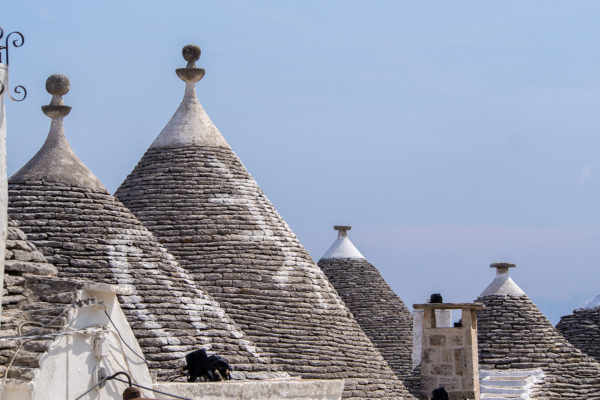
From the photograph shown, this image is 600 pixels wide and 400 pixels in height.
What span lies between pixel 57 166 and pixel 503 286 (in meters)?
11.6

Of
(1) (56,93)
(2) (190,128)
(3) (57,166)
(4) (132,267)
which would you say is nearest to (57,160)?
(3) (57,166)

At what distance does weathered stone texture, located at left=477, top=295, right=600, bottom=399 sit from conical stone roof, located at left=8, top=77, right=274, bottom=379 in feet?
31.5

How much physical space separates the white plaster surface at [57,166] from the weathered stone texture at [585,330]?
13.9 m

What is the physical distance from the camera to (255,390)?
13.7m

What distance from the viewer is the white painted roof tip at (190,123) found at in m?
21.2

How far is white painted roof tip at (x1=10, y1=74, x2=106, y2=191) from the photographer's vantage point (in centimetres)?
1803

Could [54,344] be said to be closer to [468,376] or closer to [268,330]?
[268,330]

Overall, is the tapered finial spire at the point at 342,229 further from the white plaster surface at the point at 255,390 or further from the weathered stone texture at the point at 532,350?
the white plaster surface at the point at 255,390

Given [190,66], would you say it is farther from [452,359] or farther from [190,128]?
[452,359]

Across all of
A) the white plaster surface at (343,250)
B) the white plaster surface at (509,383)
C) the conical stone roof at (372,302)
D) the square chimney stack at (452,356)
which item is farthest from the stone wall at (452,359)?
the white plaster surface at (343,250)

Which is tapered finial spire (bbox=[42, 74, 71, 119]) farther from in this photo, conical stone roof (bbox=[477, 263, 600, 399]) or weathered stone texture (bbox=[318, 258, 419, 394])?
conical stone roof (bbox=[477, 263, 600, 399])

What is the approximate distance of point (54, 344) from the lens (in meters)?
11.0

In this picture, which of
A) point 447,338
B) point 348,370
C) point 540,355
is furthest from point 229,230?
point 540,355

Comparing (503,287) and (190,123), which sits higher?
(190,123)
